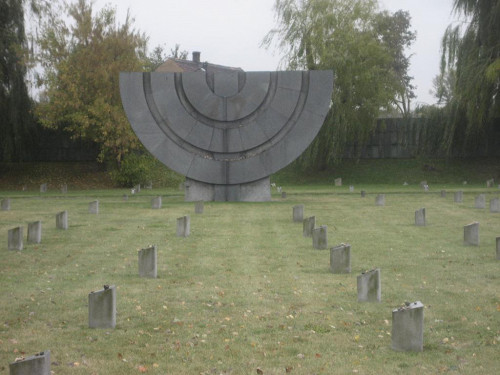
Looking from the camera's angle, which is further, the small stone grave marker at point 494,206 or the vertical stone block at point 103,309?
the small stone grave marker at point 494,206

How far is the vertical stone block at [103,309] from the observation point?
23.1 feet

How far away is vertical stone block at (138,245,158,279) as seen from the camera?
9.80 meters

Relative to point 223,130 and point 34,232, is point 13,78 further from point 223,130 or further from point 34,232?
point 34,232

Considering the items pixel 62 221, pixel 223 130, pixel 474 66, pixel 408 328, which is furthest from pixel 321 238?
pixel 474 66

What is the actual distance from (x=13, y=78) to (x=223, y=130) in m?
12.4

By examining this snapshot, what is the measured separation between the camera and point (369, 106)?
117ft

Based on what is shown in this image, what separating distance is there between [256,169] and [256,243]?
33.1 feet

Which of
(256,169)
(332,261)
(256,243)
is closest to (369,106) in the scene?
(256,169)

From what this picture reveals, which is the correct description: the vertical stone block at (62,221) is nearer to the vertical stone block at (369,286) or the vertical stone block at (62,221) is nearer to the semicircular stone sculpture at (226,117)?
the semicircular stone sculpture at (226,117)

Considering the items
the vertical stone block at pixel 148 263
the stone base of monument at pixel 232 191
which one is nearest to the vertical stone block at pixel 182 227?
the vertical stone block at pixel 148 263

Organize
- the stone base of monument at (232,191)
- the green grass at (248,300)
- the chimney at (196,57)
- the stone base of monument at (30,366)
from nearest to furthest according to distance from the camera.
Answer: the stone base of monument at (30,366)
the green grass at (248,300)
the stone base of monument at (232,191)
the chimney at (196,57)

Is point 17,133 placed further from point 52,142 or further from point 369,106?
point 369,106

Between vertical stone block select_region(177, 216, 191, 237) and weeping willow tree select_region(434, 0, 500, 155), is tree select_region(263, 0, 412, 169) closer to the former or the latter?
weeping willow tree select_region(434, 0, 500, 155)

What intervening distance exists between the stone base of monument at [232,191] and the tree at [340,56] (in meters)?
11.4
